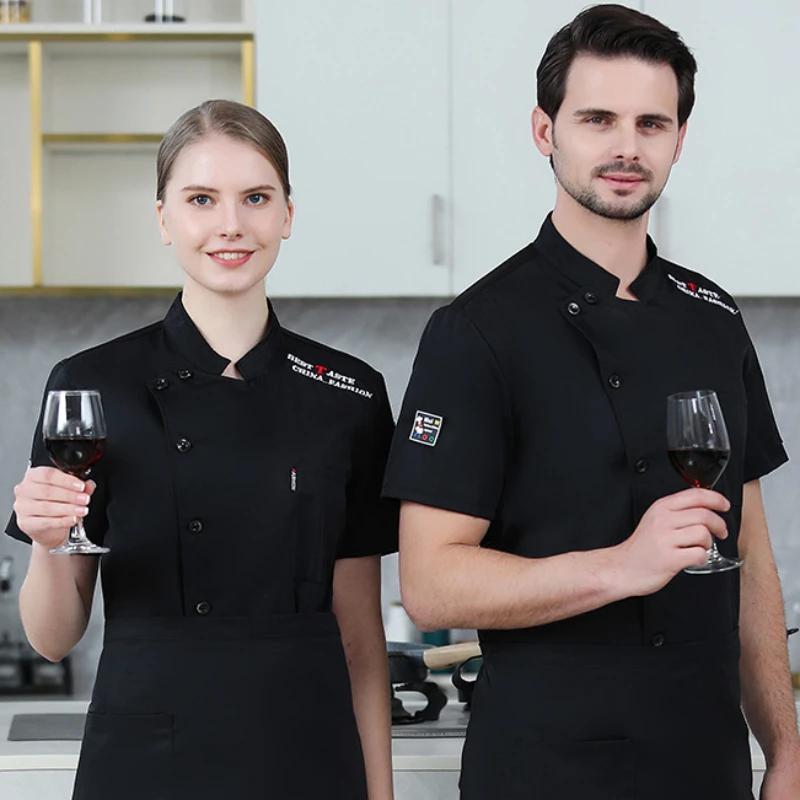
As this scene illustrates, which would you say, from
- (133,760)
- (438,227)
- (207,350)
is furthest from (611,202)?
(438,227)

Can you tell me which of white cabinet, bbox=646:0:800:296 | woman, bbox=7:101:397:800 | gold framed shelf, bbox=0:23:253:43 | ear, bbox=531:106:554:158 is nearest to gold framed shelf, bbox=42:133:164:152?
gold framed shelf, bbox=0:23:253:43

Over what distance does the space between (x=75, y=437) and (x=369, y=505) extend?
0.37 meters

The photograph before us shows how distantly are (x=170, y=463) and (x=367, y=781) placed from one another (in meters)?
0.43

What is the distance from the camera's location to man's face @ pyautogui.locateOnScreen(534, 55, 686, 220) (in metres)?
1.42

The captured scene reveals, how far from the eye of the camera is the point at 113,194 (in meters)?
2.87

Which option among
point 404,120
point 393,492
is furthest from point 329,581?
point 404,120

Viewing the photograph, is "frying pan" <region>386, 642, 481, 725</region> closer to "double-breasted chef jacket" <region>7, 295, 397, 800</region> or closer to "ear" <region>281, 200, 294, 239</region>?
"double-breasted chef jacket" <region>7, 295, 397, 800</region>

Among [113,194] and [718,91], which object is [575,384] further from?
[113,194]

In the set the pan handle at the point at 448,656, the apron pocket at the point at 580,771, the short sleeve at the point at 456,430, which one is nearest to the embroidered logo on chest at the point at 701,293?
the short sleeve at the point at 456,430

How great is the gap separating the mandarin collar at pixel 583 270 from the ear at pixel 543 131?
0.28 feet

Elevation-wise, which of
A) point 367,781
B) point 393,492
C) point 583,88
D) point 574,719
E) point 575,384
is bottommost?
point 367,781

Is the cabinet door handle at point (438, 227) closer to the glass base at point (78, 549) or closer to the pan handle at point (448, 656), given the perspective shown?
the pan handle at point (448, 656)

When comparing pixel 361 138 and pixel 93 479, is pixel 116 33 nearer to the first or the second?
pixel 361 138

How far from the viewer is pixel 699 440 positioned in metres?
1.30
